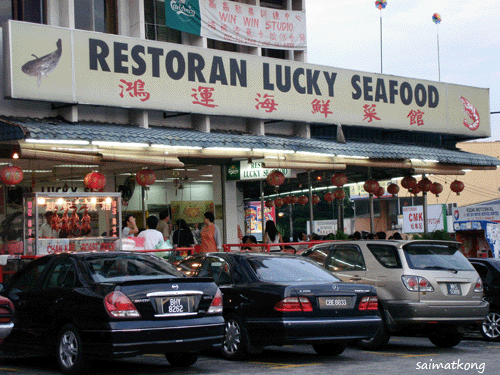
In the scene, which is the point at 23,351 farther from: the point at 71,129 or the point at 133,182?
the point at 133,182

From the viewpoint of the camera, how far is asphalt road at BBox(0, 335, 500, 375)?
30.6 feet

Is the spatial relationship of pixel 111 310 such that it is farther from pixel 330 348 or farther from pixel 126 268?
pixel 330 348

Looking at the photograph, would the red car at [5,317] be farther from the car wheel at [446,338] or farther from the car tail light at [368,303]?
the car wheel at [446,338]

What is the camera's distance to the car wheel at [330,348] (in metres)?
10.9

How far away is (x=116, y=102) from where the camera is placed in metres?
16.0

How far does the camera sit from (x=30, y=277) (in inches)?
394

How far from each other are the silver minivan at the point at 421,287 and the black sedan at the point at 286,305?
1.00 metres

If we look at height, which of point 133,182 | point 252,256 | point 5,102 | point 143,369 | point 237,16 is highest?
point 237,16

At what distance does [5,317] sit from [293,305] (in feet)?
11.4

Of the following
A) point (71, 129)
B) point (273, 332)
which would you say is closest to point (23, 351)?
point (273, 332)

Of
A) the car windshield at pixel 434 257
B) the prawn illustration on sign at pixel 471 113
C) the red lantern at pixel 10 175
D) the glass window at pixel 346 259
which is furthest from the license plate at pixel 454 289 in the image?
the prawn illustration on sign at pixel 471 113

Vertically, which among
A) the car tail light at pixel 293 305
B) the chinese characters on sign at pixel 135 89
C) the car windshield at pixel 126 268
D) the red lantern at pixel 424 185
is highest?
the chinese characters on sign at pixel 135 89

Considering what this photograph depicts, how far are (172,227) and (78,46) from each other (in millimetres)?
6916

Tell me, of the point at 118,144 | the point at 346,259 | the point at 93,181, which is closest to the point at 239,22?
the point at 118,144
